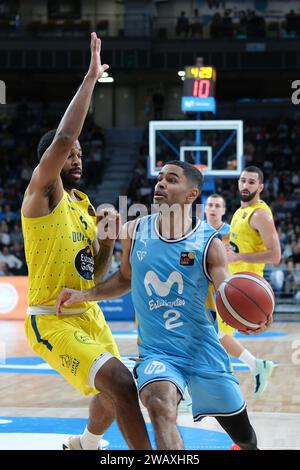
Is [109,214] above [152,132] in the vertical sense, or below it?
above

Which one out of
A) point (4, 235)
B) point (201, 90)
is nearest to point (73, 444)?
point (201, 90)

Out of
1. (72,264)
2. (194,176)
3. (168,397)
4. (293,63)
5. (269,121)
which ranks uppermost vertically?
(194,176)

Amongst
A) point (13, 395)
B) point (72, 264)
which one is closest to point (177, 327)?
point (72, 264)

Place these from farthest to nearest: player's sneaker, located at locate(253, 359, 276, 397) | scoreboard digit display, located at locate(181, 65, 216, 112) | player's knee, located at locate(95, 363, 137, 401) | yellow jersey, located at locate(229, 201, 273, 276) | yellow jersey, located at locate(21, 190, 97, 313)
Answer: scoreboard digit display, located at locate(181, 65, 216, 112)
yellow jersey, located at locate(229, 201, 273, 276)
player's sneaker, located at locate(253, 359, 276, 397)
yellow jersey, located at locate(21, 190, 97, 313)
player's knee, located at locate(95, 363, 137, 401)

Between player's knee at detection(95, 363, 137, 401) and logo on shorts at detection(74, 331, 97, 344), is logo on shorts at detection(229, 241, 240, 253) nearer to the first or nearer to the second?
logo on shorts at detection(74, 331, 97, 344)

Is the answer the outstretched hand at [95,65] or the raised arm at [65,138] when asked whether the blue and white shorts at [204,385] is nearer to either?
the raised arm at [65,138]

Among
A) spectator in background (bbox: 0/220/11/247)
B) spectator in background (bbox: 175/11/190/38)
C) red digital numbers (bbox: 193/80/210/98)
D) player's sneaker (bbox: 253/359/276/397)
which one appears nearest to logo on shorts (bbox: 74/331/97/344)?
player's sneaker (bbox: 253/359/276/397)

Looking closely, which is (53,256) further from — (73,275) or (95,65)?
(95,65)

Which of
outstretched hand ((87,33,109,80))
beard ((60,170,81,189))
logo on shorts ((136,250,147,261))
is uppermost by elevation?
outstretched hand ((87,33,109,80))

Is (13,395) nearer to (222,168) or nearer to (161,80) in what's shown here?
(222,168)

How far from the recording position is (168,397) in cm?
404

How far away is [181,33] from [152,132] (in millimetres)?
12102

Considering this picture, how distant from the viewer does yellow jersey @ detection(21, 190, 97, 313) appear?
467 cm

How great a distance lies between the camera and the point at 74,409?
7.13m
